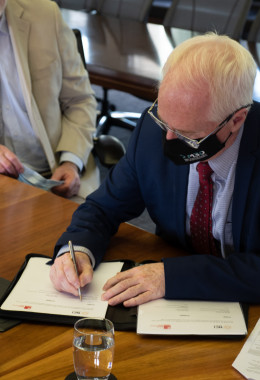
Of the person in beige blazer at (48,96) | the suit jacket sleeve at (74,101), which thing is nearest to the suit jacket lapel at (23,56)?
the person in beige blazer at (48,96)

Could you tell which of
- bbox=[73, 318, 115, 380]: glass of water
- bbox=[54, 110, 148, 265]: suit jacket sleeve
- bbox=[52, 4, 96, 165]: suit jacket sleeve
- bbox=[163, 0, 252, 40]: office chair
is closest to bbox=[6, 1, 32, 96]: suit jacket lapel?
bbox=[52, 4, 96, 165]: suit jacket sleeve

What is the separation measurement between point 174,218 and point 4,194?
2.10 ft

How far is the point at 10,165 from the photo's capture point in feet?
7.17

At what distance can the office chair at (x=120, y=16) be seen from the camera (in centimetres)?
471

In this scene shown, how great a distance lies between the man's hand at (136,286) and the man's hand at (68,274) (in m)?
0.06

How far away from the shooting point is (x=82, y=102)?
106 inches

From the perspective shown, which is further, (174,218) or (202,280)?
(174,218)

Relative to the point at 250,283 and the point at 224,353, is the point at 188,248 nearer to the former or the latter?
the point at 250,283

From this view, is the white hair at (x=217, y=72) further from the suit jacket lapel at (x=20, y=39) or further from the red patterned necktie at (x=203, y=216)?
the suit jacket lapel at (x=20, y=39)

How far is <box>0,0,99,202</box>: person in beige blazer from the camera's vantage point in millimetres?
2412

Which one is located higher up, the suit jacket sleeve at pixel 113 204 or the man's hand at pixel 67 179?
the suit jacket sleeve at pixel 113 204

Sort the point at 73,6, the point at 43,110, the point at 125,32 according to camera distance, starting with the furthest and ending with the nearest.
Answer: the point at 73,6, the point at 125,32, the point at 43,110

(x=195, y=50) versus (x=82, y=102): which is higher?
(x=195, y=50)

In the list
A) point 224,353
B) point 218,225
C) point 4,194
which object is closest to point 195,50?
point 218,225
